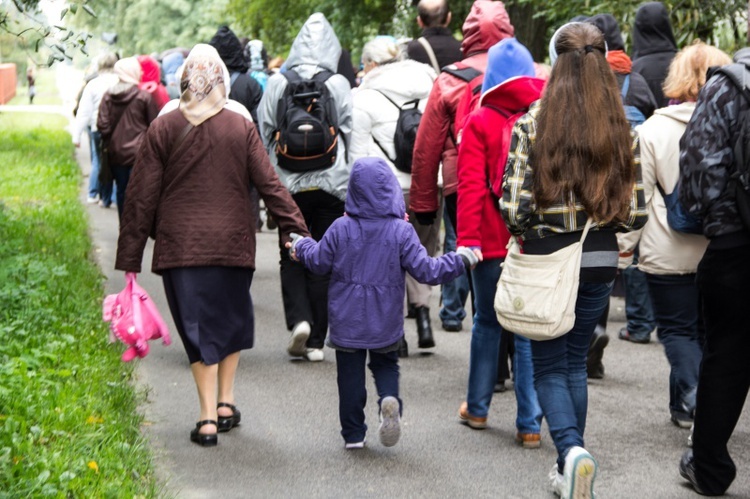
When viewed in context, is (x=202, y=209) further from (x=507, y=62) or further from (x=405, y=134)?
(x=405, y=134)

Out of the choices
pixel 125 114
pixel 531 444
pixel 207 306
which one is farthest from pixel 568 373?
pixel 125 114

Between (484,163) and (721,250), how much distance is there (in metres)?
1.35

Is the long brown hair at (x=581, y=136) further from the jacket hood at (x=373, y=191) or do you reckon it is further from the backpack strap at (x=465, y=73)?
the backpack strap at (x=465, y=73)

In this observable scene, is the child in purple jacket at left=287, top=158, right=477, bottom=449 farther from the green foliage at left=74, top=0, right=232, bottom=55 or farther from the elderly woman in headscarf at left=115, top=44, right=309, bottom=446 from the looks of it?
the green foliage at left=74, top=0, right=232, bottom=55

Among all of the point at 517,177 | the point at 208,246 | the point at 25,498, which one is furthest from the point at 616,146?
the point at 25,498

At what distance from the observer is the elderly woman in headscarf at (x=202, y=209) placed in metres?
6.38

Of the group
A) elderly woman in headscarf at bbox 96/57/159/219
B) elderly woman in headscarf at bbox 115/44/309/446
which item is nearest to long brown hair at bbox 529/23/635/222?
elderly woman in headscarf at bbox 115/44/309/446

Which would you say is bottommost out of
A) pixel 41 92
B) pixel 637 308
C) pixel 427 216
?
pixel 41 92

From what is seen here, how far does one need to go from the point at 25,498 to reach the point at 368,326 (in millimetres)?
1875

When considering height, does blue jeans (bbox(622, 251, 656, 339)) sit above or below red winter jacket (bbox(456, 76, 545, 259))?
below

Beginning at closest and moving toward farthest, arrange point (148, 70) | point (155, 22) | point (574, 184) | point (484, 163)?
point (574, 184)
point (484, 163)
point (148, 70)
point (155, 22)

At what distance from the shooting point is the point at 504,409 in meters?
7.23

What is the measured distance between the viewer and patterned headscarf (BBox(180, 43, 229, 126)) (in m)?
6.35

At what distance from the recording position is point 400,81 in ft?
28.7
